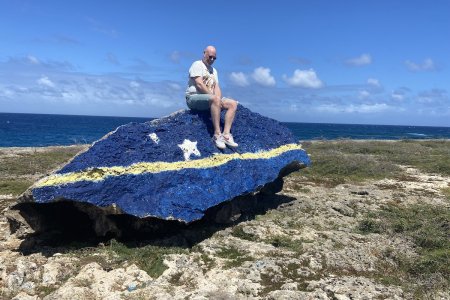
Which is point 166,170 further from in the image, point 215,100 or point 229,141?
point 215,100

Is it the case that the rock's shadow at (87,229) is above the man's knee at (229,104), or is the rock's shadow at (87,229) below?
below

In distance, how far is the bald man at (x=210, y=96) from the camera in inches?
429

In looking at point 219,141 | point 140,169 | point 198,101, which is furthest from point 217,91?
point 140,169

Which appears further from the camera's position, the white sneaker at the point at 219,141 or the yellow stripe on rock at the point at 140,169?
the white sneaker at the point at 219,141

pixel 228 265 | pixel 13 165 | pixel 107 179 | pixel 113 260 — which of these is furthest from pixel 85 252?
pixel 13 165

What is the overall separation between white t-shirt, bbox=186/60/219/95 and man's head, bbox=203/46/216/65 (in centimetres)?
13

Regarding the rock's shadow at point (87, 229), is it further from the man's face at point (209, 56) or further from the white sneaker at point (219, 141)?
the man's face at point (209, 56)

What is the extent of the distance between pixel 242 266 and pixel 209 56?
17.5ft

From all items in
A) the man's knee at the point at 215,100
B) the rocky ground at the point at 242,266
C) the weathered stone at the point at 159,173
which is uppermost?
the man's knee at the point at 215,100

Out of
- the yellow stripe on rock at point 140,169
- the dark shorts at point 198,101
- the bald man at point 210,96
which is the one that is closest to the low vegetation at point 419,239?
the yellow stripe on rock at point 140,169

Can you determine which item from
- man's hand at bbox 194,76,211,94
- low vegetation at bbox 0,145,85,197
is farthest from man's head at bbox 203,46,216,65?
low vegetation at bbox 0,145,85,197

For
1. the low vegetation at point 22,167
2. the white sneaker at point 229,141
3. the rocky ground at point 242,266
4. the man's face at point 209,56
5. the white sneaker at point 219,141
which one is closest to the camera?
the rocky ground at point 242,266

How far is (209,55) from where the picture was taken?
11.0m

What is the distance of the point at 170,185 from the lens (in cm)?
952
